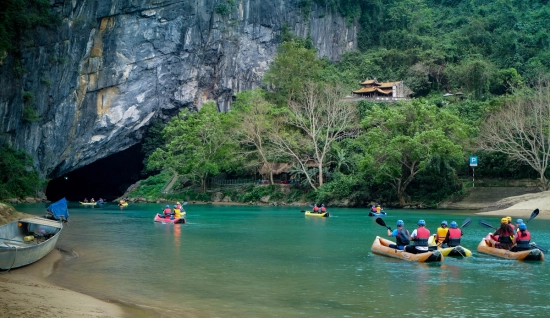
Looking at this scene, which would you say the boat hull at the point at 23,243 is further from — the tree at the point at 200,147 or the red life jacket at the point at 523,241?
the tree at the point at 200,147

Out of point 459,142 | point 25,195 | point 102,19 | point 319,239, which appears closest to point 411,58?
point 459,142

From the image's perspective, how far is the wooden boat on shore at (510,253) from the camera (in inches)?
875

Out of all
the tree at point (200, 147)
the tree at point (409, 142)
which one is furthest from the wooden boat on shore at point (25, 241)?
the tree at point (200, 147)

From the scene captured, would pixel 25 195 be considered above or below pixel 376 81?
below

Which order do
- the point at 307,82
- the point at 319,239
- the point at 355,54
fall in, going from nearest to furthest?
the point at 319,239, the point at 307,82, the point at 355,54

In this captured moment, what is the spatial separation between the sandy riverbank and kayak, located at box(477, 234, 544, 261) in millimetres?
14431

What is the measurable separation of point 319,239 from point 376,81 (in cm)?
5033

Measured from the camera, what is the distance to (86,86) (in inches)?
2445

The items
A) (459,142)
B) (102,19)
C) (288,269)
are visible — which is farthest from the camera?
(102,19)

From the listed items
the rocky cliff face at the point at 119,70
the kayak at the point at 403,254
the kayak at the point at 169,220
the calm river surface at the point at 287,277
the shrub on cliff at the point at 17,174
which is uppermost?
the rocky cliff face at the point at 119,70

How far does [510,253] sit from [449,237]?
2139 mm

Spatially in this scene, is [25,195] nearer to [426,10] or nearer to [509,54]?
[509,54]

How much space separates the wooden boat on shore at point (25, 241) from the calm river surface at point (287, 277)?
3.12 ft

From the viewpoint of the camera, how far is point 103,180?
79.0 metres
